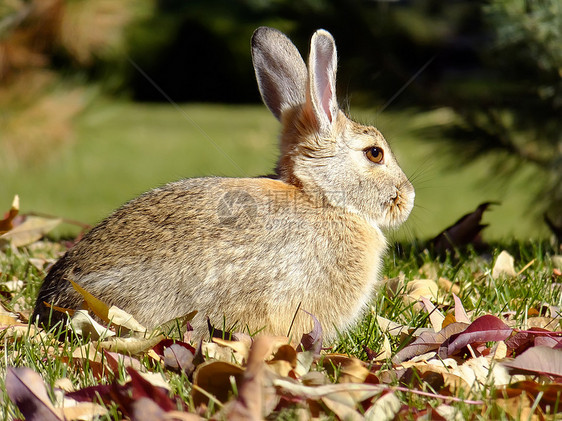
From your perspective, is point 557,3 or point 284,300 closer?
point 284,300

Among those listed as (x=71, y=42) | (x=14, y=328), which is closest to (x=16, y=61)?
(x=71, y=42)

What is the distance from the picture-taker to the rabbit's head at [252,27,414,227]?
2801 mm

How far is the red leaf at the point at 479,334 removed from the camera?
8.00ft

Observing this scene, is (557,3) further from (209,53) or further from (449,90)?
(209,53)

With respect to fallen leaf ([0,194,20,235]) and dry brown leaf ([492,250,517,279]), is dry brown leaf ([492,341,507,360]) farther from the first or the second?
fallen leaf ([0,194,20,235])

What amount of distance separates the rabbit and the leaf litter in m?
0.10

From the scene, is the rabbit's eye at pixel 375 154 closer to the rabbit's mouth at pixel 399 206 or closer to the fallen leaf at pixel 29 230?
the rabbit's mouth at pixel 399 206

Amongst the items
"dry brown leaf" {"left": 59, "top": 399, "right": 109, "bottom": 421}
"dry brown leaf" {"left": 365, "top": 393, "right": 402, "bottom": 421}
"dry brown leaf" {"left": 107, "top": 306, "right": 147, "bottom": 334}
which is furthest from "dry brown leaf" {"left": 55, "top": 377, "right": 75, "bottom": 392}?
"dry brown leaf" {"left": 365, "top": 393, "right": 402, "bottom": 421}

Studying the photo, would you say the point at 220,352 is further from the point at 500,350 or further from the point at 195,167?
the point at 195,167

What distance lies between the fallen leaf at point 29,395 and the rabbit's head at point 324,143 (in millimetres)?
1230

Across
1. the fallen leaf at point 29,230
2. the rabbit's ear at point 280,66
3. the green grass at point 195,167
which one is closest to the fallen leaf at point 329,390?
the rabbit's ear at point 280,66

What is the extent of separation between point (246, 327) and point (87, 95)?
12.0ft

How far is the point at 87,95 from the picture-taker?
5.65 metres

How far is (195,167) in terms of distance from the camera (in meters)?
9.83
